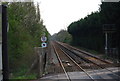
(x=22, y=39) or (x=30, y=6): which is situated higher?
(x=30, y=6)

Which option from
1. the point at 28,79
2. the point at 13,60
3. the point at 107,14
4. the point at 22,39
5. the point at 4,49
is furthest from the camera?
the point at 107,14

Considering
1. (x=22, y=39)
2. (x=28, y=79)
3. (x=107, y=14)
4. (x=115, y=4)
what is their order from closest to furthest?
(x=28, y=79), (x=22, y=39), (x=115, y=4), (x=107, y=14)

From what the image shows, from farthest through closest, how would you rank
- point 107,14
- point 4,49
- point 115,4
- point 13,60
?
point 107,14 → point 115,4 → point 13,60 → point 4,49

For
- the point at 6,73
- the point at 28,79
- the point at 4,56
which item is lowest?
the point at 28,79

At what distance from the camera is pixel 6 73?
4059 millimetres

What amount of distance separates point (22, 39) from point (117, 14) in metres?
12.0

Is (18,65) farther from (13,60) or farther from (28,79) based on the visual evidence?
(28,79)

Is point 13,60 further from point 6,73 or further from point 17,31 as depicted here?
point 6,73

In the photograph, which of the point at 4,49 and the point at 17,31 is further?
the point at 17,31

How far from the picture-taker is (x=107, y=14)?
27.0 m

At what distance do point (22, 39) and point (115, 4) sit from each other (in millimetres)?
12106

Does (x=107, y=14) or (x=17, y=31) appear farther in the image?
(x=107, y=14)

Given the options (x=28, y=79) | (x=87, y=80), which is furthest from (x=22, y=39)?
(x=87, y=80)

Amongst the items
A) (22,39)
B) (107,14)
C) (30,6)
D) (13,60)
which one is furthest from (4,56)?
(107,14)
